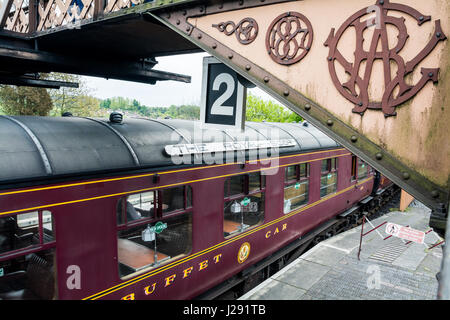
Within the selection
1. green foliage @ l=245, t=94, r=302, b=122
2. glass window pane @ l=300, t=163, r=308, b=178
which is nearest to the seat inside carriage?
glass window pane @ l=300, t=163, r=308, b=178

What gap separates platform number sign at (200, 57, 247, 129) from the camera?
3504 mm

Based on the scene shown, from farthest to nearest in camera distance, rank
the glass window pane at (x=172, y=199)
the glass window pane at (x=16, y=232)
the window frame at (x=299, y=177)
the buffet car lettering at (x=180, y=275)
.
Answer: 1. the window frame at (x=299, y=177)
2. the glass window pane at (x=172, y=199)
3. the buffet car lettering at (x=180, y=275)
4. the glass window pane at (x=16, y=232)

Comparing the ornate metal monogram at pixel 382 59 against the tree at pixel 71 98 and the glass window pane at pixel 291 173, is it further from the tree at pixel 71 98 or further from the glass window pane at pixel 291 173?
the tree at pixel 71 98

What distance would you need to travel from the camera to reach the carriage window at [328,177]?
351 inches

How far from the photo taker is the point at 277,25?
2654 mm

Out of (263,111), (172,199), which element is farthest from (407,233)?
(263,111)

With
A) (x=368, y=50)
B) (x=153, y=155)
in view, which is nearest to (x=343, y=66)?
(x=368, y=50)

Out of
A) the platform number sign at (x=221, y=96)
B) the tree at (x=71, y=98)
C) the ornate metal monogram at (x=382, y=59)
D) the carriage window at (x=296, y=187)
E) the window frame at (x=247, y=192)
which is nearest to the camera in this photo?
the ornate metal monogram at (x=382, y=59)

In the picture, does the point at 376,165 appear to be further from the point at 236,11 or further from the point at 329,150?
the point at 329,150

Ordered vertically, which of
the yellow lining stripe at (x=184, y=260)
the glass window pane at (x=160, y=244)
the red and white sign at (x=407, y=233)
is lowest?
the red and white sign at (x=407, y=233)

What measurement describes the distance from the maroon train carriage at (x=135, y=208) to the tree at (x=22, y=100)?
14.1 metres

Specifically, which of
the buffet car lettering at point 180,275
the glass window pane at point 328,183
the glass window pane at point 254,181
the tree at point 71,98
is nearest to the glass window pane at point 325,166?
the glass window pane at point 328,183

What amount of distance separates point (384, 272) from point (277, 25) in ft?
22.9
